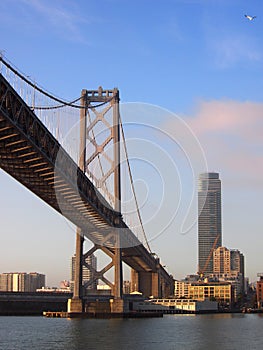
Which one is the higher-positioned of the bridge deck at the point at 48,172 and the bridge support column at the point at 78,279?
the bridge deck at the point at 48,172

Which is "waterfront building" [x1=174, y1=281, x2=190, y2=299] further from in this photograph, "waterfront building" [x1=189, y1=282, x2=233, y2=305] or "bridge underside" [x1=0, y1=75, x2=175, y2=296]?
"bridge underside" [x1=0, y1=75, x2=175, y2=296]

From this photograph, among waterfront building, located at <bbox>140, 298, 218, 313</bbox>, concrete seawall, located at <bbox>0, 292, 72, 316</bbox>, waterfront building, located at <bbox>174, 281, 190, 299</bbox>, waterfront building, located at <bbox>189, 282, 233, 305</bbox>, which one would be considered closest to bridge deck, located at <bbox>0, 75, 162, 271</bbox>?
waterfront building, located at <bbox>140, 298, 218, 313</bbox>

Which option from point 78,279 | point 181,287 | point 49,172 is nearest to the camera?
point 49,172

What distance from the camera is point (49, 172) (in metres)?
40.3

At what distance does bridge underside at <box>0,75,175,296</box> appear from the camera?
32.8m

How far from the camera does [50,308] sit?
312 feet

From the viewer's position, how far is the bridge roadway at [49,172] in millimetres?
32719

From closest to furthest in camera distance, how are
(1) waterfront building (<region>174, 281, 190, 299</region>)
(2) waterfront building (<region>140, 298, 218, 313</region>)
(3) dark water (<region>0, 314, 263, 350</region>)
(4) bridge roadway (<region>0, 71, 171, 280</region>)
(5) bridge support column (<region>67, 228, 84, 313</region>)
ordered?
(4) bridge roadway (<region>0, 71, 171, 280</region>), (3) dark water (<region>0, 314, 263, 350</region>), (5) bridge support column (<region>67, 228, 84, 313</region>), (2) waterfront building (<region>140, 298, 218, 313</region>), (1) waterfront building (<region>174, 281, 190, 299</region>)

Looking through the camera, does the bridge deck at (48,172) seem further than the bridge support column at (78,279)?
No

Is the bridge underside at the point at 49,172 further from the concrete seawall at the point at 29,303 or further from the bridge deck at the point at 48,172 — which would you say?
the concrete seawall at the point at 29,303

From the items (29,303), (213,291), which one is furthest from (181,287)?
(29,303)

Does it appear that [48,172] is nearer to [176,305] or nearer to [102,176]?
[102,176]

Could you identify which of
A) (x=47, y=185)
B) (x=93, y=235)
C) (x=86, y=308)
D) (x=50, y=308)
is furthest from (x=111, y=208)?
(x=50, y=308)

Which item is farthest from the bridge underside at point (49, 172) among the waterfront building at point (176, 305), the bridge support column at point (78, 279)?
the waterfront building at point (176, 305)
